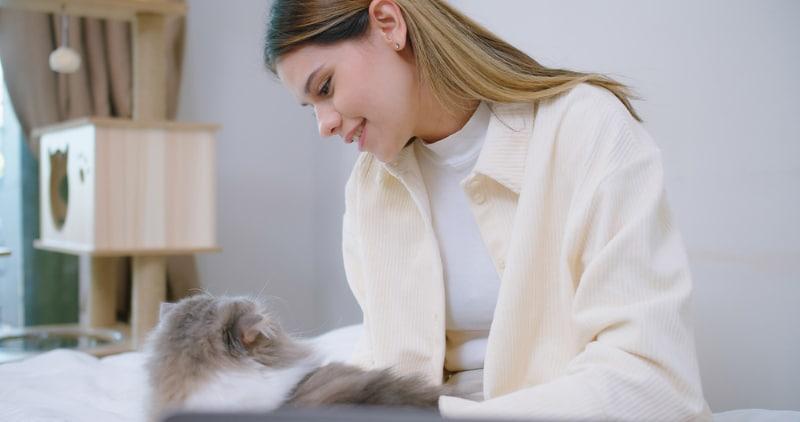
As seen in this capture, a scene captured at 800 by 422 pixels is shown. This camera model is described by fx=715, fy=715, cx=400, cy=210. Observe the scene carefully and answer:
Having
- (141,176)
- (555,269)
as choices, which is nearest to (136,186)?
(141,176)

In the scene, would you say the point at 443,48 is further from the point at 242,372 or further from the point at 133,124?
the point at 133,124

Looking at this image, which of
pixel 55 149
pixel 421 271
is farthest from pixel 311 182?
pixel 421 271

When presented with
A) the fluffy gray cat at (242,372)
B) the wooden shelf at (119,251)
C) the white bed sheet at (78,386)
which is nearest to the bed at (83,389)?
the white bed sheet at (78,386)

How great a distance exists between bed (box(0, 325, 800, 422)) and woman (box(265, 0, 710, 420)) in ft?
0.82

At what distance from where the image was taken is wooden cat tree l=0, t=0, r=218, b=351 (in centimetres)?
238

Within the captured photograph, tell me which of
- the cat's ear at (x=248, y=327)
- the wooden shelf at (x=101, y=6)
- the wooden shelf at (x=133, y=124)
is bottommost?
the cat's ear at (x=248, y=327)

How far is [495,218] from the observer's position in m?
1.13

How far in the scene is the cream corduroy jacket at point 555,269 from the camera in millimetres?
857

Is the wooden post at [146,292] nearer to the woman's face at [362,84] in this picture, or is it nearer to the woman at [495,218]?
the woman at [495,218]

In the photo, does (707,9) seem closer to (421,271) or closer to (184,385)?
(421,271)

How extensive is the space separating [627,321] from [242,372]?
0.54 m

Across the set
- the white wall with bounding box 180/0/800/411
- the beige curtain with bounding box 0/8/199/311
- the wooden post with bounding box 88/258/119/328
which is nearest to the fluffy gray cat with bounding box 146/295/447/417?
the white wall with bounding box 180/0/800/411

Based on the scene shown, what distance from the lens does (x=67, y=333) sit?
270 cm

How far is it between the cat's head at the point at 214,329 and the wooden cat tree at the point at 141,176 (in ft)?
4.55
